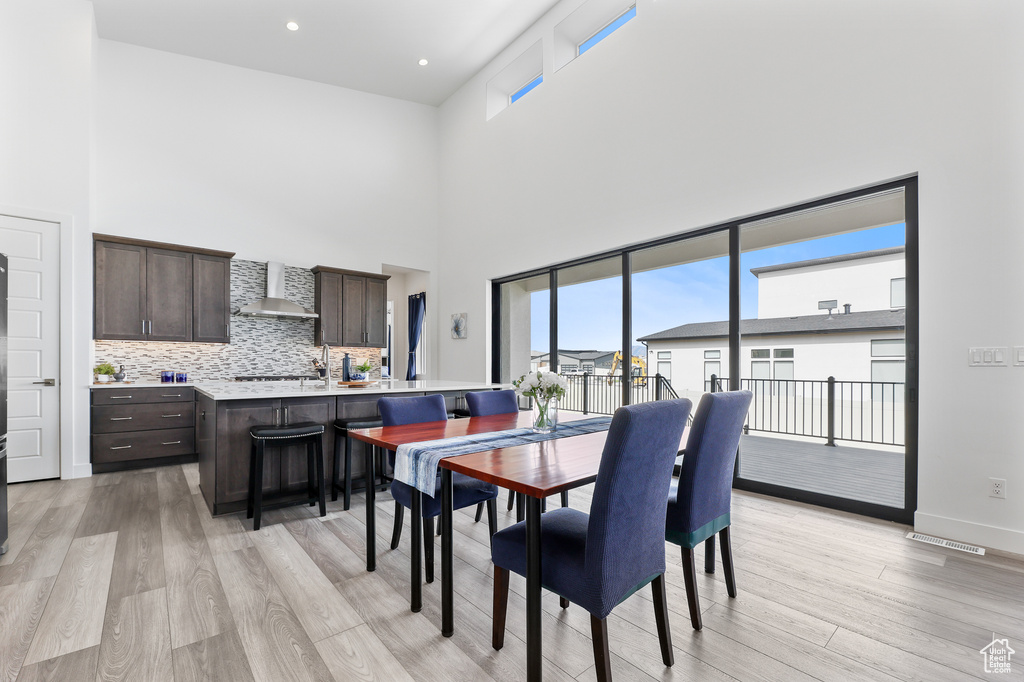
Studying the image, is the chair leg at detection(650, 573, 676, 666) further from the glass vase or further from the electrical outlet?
the electrical outlet

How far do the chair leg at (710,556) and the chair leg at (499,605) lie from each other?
1.16 metres

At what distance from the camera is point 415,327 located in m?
7.91

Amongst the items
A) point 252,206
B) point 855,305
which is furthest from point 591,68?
point 252,206

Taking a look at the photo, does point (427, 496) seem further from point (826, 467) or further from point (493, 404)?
point (826, 467)

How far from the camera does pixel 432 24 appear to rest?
5.49m

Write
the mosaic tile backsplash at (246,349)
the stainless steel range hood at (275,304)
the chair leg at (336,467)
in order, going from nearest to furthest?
the chair leg at (336,467) < the mosaic tile backsplash at (246,349) < the stainless steel range hood at (275,304)

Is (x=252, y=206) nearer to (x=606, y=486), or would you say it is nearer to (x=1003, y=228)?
(x=606, y=486)

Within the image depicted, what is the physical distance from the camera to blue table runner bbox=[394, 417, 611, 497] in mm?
1873

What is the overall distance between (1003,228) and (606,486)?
2946 millimetres

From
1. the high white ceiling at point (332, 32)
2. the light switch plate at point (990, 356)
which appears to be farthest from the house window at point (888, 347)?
the high white ceiling at point (332, 32)

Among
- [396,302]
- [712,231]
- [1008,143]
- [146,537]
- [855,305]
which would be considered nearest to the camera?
[1008,143]

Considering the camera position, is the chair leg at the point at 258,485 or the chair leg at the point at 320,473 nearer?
the chair leg at the point at 258,485

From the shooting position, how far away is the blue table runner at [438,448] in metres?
1.87
